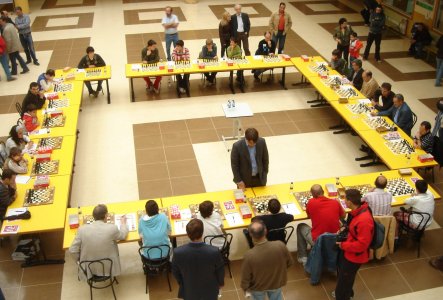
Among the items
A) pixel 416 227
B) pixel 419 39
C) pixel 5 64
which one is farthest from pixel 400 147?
pixel 5 64

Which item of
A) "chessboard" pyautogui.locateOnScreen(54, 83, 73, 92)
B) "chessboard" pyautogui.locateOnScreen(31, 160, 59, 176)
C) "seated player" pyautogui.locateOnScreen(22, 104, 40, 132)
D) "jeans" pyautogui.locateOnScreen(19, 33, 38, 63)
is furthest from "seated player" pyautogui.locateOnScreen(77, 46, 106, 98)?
"chessboard" pyautogui.locateOnScreen(31, 160, 59, 176)

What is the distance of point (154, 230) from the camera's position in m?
5.89

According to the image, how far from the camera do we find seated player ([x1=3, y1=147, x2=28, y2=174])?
7215mm

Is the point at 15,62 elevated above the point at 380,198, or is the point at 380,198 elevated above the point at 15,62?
the point at 380,198

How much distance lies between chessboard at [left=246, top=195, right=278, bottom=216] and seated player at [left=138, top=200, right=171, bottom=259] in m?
1.37

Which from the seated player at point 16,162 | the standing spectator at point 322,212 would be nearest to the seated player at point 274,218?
the standing spectator at point 322,212

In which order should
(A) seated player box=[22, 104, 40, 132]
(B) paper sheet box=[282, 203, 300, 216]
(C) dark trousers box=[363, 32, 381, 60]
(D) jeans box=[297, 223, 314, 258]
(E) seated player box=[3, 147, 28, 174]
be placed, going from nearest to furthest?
(D) jeans box=[297, 223, 314, 258] → (B) paper sheet box=[282, 203, 300, 216] → (E) seated player box=[3, 147, 28, 174] → (A) seated player box=[22, 104, 40, 132] → (C) dark trousers box=[363, 32, 381, 60]

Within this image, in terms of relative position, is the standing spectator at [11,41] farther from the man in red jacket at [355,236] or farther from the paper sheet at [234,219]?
the man in red jacket at [355,236]

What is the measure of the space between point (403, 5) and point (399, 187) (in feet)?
38.2

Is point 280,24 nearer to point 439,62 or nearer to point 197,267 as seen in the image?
point 439,62

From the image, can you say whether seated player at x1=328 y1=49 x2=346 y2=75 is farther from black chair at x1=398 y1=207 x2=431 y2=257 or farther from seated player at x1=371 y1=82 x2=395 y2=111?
black chair at x1=398 y1=207 x2=431 y2=257

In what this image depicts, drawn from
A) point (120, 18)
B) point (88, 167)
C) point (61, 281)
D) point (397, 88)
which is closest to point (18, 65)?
point (120, 18)

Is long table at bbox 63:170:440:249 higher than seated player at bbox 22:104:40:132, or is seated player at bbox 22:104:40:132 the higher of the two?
seated player at bbox 22:104:40:132

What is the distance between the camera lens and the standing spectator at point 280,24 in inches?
515
